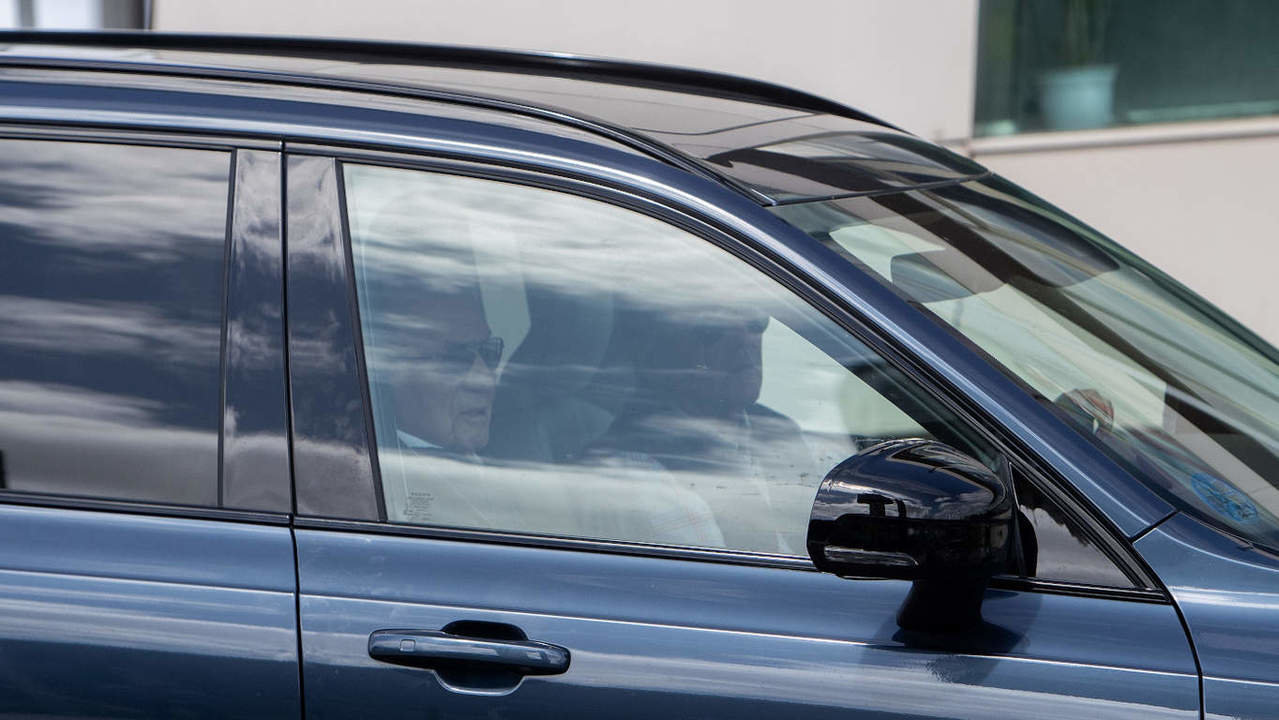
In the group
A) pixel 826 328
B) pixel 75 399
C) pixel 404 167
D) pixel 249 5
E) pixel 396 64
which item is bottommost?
pixel 75 399

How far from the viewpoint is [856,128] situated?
246cm

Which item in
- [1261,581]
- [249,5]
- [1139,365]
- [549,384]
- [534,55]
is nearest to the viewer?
[1261,581]

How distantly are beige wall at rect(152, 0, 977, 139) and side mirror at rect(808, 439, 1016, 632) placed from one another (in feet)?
15.4

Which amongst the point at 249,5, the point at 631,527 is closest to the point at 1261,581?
the point at 631,527

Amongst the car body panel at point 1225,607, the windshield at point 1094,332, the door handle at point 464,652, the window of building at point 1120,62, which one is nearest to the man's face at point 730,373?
the windshield at point 1094,332

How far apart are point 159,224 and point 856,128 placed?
1.22 metres

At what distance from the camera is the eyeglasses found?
185cm

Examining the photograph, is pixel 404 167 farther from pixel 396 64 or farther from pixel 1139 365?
pixel 1139 365

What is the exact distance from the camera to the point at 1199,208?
18.9 feet

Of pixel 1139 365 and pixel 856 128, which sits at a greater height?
pixel 856 128

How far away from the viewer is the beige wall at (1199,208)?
5648 millimetres

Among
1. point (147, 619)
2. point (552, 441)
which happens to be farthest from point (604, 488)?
point (147, 619)

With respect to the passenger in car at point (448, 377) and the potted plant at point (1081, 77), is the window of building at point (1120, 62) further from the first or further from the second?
the passenger in car at point (448, 377)

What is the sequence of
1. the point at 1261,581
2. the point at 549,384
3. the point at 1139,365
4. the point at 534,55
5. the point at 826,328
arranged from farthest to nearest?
the point at 534,55 < the point at 1139,365 < the point at 549,384 < the point at 826,328 < the point at 1261,581
